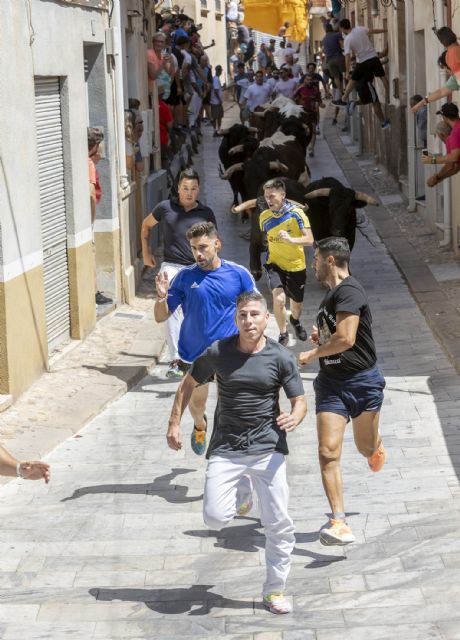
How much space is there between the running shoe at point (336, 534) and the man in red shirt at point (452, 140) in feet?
29.5

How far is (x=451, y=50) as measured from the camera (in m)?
16.6

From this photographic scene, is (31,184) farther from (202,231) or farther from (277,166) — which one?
(277,166)

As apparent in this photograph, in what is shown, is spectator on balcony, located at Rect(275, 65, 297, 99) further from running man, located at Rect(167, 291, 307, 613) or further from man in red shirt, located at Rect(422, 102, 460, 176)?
running man, located at Rect(167, 291, 307, 613)

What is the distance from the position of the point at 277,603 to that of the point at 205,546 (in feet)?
4.32

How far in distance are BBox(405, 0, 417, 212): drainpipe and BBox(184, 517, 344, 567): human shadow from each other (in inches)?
583

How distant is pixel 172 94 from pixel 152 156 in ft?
17.3

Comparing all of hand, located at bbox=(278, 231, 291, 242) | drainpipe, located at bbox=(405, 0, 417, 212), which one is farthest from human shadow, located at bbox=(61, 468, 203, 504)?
drainpipe, located at bbox=(405, 0, 417, 212)

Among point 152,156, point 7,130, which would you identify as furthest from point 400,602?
point 152,156

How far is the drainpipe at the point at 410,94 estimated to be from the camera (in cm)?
2242

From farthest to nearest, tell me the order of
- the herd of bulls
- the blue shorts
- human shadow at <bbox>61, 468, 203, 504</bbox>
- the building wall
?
the herd of bulls
the building wall
human shadow at <bbox>61, 468, 203, 504</bbox>
the blue shorts

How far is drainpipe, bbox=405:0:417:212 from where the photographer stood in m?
22.4

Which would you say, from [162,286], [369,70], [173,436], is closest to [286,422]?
[173,436]

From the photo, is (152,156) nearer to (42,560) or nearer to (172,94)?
(172,94)

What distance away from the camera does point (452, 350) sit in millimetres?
13297
